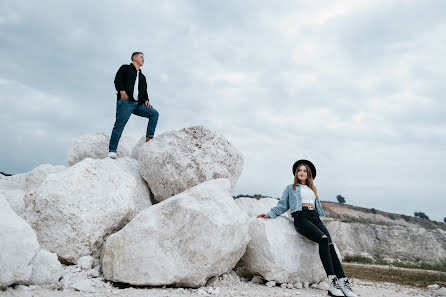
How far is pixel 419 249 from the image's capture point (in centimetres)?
2703

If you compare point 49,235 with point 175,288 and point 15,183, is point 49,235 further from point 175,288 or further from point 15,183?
point 15,183

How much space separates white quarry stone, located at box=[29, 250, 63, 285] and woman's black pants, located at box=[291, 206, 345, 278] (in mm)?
4211

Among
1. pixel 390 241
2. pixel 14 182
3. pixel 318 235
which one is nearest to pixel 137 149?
pixel 14 182

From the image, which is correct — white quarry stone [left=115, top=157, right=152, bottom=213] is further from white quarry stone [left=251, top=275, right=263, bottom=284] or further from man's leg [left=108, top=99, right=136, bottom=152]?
white quarry stone [left=251, top=275, right=263, bottom=284]

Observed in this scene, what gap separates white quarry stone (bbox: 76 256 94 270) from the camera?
220 inches

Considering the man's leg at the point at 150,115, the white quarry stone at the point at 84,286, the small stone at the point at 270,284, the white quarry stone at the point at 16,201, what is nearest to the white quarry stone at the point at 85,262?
the white quarry stone at the point at 84,286

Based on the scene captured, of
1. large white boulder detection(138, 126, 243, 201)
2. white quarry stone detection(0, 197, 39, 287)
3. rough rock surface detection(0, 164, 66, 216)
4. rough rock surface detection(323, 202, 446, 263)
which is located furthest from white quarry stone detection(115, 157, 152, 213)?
rough rock surface detection(323, 202, 446, 263)

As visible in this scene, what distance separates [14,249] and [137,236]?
1631 millimetres

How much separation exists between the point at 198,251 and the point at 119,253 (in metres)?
1.20

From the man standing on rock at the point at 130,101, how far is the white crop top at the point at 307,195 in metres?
3.97

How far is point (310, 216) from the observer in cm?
678

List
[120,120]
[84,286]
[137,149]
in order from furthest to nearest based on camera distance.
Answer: [137,149] < [120,120] < [84,286]

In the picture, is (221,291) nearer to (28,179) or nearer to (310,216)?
(310,216)

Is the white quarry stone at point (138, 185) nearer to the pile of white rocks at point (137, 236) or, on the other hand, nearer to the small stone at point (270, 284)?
the pile of white rocks at point (137, 236)
